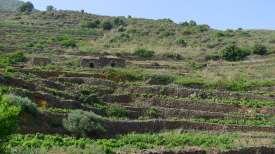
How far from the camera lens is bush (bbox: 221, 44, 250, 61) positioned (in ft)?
247

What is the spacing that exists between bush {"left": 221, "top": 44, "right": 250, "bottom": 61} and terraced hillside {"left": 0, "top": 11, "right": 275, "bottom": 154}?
0.39 m

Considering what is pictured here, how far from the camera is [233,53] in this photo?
249ft

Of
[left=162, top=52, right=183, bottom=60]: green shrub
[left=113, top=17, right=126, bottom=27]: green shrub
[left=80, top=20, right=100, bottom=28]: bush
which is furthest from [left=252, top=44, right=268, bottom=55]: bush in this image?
[left=113, top=17, right=126, bottom=27]: green shrub

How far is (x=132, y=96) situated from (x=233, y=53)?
3413 cm

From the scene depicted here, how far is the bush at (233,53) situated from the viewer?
2960 inches

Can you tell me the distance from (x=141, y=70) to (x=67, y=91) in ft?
59.2

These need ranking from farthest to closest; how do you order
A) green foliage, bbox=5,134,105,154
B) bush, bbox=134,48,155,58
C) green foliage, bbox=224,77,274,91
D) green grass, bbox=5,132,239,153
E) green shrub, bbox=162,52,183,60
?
green shrub, bbox=162,52,183,60 < bush, bbox=134,48,155,58 < green foliage, bbox=224,77,274,91 < green grass, bbox=5,132,239,153 < green foliage, bbox=5,134,105,154

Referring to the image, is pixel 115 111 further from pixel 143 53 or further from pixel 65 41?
pixel 65 41

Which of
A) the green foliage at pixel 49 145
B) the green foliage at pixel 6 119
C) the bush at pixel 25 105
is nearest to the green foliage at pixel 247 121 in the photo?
the bush at pixel 25 105

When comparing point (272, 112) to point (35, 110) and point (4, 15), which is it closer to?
point (35, 110)

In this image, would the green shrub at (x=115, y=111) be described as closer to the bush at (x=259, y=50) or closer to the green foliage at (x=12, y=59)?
the green foliage at (x=12, y=59)

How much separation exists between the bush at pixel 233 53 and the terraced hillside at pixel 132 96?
0.39m

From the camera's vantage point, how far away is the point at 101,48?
77125mm

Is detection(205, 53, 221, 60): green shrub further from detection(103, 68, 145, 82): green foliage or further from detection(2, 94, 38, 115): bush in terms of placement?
detection(2, 94, 38, 115): bush
